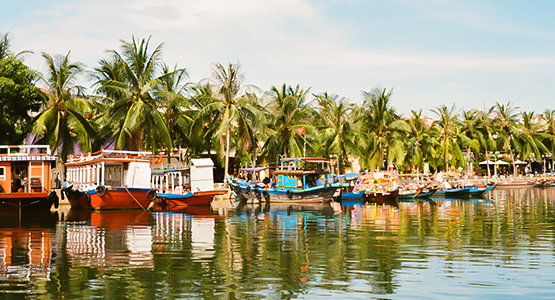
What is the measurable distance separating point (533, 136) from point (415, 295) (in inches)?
2770

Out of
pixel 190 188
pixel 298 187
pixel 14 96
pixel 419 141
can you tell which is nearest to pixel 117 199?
pixel 190 188

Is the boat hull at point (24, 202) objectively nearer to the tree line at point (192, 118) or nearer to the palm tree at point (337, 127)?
the tree line at point (192, 118)

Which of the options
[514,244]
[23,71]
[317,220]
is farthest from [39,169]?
[514,244]

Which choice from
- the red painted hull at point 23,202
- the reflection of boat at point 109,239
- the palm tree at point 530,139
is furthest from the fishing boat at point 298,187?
the palm tree at point 530,139

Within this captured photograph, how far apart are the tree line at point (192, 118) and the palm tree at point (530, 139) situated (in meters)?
10.1

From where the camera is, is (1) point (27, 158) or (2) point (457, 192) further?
(2) point (457, 192)

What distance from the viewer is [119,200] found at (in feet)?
105

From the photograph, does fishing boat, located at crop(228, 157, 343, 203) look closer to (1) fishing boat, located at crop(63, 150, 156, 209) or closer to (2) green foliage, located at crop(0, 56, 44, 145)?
(1) fishing boat, located at crop(63, 150, 156, 209)

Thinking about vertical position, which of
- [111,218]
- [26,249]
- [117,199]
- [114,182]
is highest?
[114,182]

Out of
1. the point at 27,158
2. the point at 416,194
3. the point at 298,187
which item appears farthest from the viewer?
the point at 416,194

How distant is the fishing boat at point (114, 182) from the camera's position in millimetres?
31797

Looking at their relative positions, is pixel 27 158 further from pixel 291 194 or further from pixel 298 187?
pixel 298 187

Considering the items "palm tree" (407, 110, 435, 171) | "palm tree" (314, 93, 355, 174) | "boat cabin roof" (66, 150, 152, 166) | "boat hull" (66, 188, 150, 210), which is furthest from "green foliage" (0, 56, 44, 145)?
"palm tree" (407, 110, 435, 171)

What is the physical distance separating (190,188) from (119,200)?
581 cm
